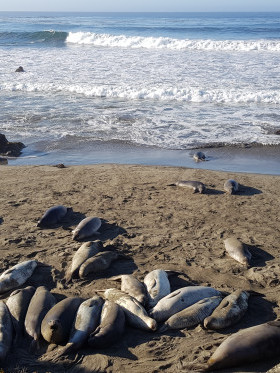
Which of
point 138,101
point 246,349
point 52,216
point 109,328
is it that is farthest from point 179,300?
point 138,101

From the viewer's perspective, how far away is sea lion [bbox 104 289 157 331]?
456cm

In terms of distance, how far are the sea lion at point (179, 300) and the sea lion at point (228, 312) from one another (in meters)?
0.23

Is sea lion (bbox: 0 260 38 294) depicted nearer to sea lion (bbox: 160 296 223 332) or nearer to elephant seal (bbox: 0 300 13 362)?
elephant seal (bbox: 0 300 13 362)

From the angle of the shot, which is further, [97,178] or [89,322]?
[97,178]

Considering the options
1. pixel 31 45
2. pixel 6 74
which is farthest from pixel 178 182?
pixel 31 45

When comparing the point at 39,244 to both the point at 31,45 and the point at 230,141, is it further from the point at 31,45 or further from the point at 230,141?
the point at 31,45

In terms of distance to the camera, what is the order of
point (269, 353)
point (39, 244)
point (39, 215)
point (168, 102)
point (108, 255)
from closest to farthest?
point (269, 353)
point (108, 255)
point (39, 244)
point (39, 215)
point (168, 102)

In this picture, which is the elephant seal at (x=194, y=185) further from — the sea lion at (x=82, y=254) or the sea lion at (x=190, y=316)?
the sea lion at (x=190, y=316)

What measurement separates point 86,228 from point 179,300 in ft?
7.81

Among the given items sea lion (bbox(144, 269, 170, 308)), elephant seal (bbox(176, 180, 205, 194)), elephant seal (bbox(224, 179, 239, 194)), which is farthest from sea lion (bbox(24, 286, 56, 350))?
elephant seal (bbox(224, 179, 239, 194))

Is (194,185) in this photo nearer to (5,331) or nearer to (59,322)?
(59,322)

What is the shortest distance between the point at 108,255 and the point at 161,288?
1116 mm

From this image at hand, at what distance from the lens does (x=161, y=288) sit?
5098 mm

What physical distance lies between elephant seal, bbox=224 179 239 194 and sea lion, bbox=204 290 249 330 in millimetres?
3662
